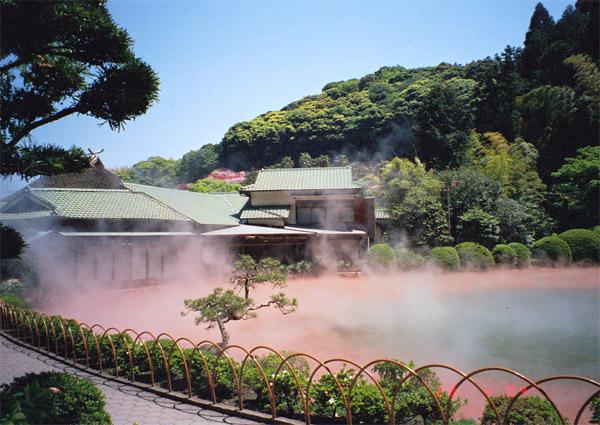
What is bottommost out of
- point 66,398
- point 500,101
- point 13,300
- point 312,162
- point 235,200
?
point 13,300

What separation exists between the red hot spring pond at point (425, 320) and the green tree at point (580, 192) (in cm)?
860

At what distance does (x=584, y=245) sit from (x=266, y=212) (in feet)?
61.0

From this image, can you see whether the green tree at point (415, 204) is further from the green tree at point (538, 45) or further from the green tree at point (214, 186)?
the green tree at point (538, 45)

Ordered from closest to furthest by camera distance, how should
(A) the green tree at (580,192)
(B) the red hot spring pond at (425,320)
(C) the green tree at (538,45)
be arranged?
1. (B) the red hot spring pond at (425,320)
2. (A) the green tree at (580,192)
3. (C) the green tree at (538,45)

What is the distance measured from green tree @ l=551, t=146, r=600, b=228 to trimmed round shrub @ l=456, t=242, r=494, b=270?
8.90 m

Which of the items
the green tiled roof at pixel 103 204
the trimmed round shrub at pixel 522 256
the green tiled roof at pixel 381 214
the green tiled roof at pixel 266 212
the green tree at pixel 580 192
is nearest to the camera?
the green tiled roof at pixel 103 204

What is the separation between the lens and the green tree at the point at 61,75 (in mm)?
4414

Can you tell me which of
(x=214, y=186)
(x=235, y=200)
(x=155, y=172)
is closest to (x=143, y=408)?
(x=235, y=200)

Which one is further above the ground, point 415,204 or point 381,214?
point 415,204

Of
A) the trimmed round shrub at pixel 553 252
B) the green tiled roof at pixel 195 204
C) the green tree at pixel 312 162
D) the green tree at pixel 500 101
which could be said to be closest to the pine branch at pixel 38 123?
the green tiled roof at pixel 195 204

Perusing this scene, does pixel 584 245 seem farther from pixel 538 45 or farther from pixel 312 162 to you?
pixel 312 162

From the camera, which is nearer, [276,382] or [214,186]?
[276,382]

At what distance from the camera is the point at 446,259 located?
77.4ft

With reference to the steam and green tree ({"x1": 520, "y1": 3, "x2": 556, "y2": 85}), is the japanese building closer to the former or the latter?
the steam
